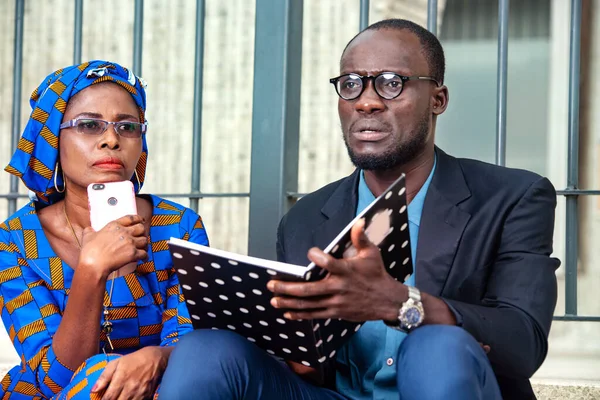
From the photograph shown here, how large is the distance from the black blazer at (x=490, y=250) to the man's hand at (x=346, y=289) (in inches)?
10.1

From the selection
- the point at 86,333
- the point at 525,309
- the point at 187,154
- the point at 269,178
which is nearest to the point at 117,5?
the point at 187,154

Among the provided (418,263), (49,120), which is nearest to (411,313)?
(418,263)

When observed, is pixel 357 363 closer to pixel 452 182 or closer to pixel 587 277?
pixel 452 182

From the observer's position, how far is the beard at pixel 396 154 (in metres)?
2.74

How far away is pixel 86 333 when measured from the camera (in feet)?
8.43

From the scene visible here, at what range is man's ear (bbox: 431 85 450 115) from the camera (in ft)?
9.34

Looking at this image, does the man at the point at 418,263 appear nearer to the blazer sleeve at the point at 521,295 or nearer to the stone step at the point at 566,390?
the blazer sleeve at the point at 521,295

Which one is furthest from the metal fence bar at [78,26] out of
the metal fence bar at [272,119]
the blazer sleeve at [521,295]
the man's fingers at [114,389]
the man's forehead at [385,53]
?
the blazer sleeve at [521,295]

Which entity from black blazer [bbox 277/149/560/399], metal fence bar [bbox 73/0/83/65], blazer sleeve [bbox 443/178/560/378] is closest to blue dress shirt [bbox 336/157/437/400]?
black blazer [bbox 277/149/560/399]

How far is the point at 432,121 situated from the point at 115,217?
39.3 inches

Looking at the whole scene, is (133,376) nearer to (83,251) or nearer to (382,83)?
(83,251)

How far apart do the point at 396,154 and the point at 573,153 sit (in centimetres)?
91

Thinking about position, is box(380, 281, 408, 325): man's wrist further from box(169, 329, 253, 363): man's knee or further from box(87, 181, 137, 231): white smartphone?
box(87, 181, 137, 231): white smartphone

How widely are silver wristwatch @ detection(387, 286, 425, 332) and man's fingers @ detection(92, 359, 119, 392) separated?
78cm
